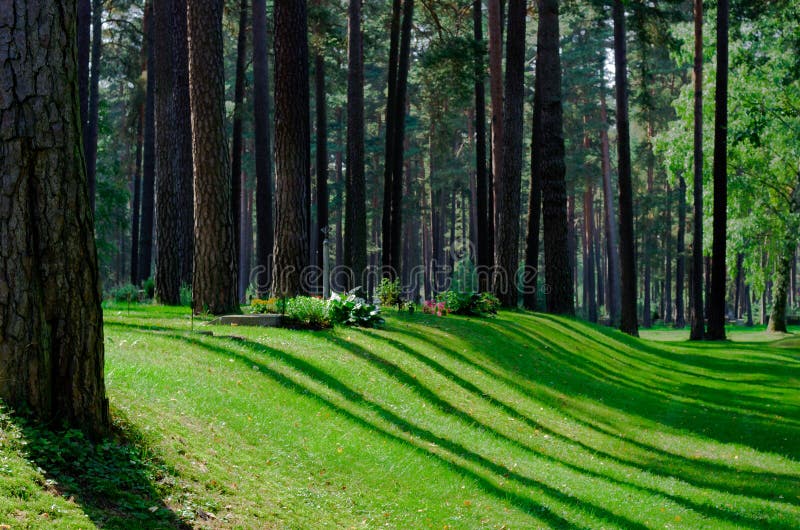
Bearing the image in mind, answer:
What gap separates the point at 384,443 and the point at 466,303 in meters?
10.9

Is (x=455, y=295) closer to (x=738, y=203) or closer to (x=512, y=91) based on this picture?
(x=512, y=91)

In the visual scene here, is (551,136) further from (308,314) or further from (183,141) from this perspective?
(308,314)

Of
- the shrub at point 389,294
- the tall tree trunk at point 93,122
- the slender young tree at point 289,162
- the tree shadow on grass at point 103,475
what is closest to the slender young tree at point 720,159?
the shrub at point 389,294

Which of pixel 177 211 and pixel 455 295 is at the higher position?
pixel 177 211

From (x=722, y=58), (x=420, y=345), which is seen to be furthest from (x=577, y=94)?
(x=420, y=345)

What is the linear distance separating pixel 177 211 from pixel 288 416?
35.9 feet

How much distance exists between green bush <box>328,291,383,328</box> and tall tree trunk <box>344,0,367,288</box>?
723 centimetres

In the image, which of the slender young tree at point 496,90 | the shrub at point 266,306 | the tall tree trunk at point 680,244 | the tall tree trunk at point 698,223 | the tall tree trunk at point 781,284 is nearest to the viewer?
the shrub at point 266,306

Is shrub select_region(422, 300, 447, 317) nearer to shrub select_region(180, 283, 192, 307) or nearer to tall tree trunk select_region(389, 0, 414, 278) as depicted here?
shrub select_region(180, 283, 192, 307)

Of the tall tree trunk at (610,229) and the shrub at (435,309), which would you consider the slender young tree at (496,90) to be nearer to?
the shrub at (435,309)

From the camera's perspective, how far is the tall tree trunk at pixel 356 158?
21.3 meters

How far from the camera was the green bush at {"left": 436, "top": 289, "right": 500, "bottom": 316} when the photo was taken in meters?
18.6

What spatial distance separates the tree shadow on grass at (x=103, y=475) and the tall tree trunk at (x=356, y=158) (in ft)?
50.9

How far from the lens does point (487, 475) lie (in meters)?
8.14
